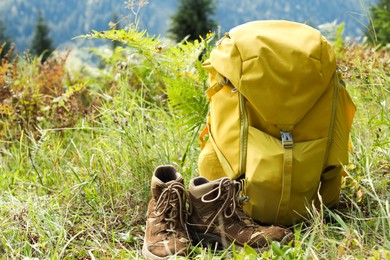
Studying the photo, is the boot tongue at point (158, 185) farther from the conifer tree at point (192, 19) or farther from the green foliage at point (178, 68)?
the conifer tree at point (192, 19)

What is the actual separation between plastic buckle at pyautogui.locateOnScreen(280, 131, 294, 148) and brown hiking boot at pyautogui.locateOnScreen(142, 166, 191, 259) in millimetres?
510

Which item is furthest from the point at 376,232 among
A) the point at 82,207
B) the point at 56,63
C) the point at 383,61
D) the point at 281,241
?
the point at 56,63

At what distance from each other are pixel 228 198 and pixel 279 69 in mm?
618

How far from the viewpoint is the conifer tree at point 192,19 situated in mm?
17859

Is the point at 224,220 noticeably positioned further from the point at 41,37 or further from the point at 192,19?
the point at 41,37

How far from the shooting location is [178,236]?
2.52 metres

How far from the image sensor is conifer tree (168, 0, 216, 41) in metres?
17.9

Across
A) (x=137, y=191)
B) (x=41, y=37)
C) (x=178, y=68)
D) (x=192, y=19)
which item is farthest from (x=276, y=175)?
(x=41, y=37)

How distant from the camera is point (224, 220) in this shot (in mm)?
2553

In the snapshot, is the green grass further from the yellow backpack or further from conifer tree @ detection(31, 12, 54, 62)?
conifer tree @ detection(31, 12, 54, 62)

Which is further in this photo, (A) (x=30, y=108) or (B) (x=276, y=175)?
(A) (x=30, y=108)

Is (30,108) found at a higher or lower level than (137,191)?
lower

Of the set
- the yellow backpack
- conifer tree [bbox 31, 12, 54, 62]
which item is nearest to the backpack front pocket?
the yellow backpack

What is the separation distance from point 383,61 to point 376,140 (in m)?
1.14
